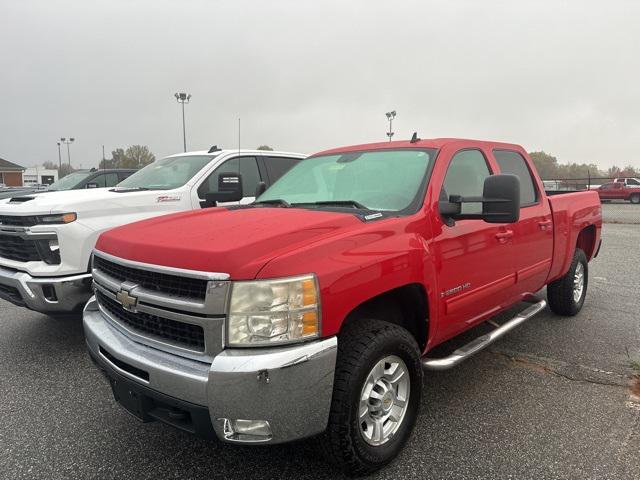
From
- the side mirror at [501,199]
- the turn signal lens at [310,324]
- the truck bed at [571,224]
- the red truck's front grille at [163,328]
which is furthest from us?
the truck bed at [571,224]

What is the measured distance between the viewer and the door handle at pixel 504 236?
3.41 m

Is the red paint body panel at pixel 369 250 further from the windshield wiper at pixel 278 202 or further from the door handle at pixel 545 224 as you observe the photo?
the windshield wiper at pixel 278 202

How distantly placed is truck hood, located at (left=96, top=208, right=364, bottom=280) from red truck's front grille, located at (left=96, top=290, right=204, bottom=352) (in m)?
0.29

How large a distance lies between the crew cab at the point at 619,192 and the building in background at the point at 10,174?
63607 mm

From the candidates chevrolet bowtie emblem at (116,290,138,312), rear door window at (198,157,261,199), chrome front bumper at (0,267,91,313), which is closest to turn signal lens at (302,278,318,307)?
chevrolet bowtie emblem at (116,290,138,312)

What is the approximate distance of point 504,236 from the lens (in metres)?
3.47

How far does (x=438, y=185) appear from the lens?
9.96 feet

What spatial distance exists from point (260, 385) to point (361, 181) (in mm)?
A: 1818

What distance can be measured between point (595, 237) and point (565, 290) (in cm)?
101

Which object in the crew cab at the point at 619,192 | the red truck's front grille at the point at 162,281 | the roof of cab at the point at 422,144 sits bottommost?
the crew cab at the point at 619,192

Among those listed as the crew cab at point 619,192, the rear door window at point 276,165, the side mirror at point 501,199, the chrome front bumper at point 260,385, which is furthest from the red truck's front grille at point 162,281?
the crew cab at point 619,192

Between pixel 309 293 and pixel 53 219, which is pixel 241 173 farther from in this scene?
pixel 309 293

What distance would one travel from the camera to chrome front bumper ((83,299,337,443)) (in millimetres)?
1962

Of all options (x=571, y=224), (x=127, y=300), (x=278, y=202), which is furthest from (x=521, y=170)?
(x=127, y=300)
